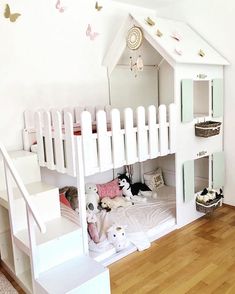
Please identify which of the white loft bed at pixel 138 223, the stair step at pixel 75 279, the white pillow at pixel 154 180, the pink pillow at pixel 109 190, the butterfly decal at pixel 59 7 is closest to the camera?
the stair step at pixel 75 279

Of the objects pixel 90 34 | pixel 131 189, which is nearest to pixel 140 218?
pixel 131 189

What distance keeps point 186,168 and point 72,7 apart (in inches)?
71.8

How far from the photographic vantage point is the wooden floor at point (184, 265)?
76.9 inches

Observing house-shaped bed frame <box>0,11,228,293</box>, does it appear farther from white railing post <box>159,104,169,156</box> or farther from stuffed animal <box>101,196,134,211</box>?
stuffed animal <box>101,196,134,211</box>

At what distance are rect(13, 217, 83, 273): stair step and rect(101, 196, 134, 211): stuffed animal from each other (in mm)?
968

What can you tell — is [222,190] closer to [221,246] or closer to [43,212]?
[221,246]

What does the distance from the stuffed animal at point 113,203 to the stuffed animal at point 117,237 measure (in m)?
0.58

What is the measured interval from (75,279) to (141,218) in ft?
3.98

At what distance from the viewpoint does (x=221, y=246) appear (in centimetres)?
243

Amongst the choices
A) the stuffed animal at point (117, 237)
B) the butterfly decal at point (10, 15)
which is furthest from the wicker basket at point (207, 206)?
the butterfly decal at point (10, 15)

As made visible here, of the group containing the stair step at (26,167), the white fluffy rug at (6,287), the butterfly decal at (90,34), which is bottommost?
the white fluffy rug at (6,287)

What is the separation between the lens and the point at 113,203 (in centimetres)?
301

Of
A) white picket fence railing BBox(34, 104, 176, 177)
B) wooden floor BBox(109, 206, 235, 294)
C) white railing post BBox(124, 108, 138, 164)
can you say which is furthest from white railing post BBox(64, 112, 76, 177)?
wooden floor BBox(109, 206, 235, 294)

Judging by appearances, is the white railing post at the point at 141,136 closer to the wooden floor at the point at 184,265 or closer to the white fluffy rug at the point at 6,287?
the wooden floor at the point at 184,265
